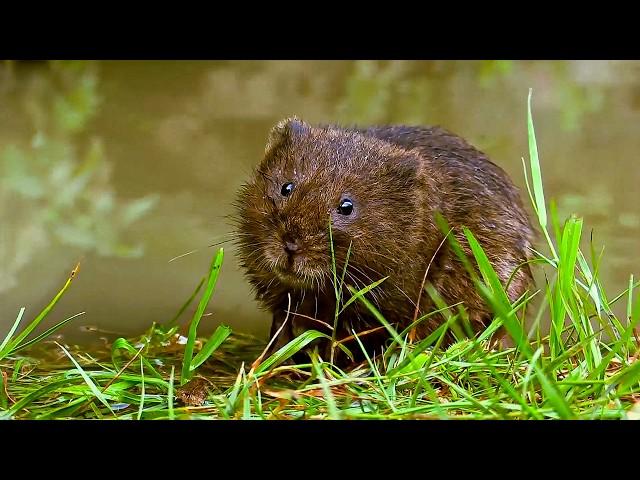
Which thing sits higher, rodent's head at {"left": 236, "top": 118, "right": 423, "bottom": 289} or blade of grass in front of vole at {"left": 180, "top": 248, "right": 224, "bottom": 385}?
rodent's head at {"left": 236, "top": 118, "right": 423, "bottom": 289}

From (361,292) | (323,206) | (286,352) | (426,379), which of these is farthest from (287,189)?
(426,379)

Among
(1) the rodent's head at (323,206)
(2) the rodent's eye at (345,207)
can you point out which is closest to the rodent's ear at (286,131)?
(1) the rodent's head at (323,206)

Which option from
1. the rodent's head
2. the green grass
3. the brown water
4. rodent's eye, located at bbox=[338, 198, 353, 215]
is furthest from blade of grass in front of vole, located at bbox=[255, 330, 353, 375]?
the brown water

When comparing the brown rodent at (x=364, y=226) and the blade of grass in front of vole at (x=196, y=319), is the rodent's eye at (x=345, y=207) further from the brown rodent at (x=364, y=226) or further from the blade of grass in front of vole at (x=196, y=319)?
the blade of grass in front of vole at (x=196, y=319)

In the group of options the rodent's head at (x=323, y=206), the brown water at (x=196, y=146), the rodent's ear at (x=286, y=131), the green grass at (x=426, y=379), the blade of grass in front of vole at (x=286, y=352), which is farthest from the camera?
the brown water at (x=196, y=146)

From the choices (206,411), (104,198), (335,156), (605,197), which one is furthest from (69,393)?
(605,197)

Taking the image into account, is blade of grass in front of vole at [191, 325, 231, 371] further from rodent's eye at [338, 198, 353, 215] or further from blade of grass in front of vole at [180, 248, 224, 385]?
rodent's eye at [338, 198, 353, 215]

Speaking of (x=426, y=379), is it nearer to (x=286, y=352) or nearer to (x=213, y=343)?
(x=286, y=352)

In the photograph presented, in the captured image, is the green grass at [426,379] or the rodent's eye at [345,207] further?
the rodent's eye at [345,207]
